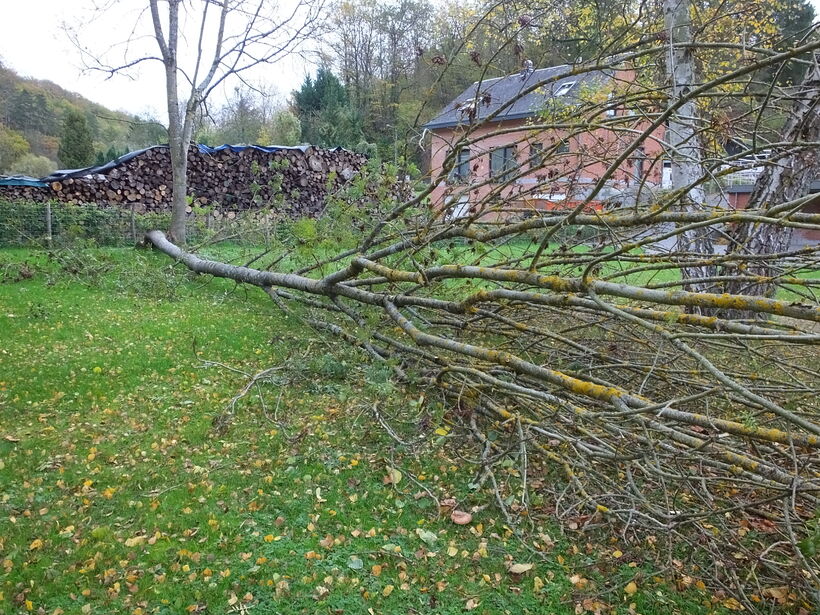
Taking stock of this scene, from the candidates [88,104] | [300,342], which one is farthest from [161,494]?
[88,104]

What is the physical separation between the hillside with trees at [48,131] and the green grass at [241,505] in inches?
997

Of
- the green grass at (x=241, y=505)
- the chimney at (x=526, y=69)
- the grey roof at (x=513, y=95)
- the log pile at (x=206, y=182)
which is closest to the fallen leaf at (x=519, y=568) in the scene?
the green grass at (x=241, y=505)

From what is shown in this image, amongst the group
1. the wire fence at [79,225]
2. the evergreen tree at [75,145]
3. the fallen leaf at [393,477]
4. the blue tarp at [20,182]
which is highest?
the evergreen tree at [75,145]

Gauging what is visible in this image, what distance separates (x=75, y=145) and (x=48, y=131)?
38.0 feet

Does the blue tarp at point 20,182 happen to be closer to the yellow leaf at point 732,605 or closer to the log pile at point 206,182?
the log pile at point 206,182

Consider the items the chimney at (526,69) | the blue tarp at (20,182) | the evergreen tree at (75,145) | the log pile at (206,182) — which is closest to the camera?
the chimney at (526,69)

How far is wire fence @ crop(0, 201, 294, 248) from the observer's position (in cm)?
959

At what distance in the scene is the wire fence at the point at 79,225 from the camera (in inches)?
378

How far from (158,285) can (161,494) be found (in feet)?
15.5

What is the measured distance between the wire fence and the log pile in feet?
4.63

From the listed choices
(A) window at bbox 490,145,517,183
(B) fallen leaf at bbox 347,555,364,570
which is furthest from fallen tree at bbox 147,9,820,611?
(B) fallen leaf at bbox 347,555,364,570

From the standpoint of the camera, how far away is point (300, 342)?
4875 millimetres

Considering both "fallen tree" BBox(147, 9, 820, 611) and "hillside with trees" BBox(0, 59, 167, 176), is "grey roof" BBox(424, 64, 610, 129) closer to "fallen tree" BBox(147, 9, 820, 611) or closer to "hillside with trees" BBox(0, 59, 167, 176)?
"fallen tree" BBox(147, 9, 820, 611)

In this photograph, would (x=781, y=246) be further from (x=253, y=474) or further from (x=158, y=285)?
(x=158, y=285)
